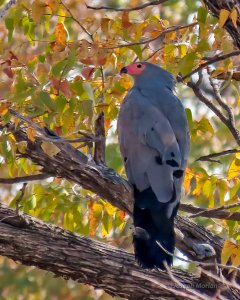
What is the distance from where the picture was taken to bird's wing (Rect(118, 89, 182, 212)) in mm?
4168

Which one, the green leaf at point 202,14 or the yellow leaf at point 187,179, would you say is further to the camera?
the yellow leaf at point 187,179

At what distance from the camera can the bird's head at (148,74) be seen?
491cm

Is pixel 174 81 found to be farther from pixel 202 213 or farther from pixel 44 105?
pixel 44 105

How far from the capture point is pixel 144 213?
4059mm

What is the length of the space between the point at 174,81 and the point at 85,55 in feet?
3.18

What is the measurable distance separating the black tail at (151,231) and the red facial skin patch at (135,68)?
0.97 m

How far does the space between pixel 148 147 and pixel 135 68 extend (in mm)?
727

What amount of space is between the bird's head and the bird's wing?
1.02 feet

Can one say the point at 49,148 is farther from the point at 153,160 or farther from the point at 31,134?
the point at 153,160

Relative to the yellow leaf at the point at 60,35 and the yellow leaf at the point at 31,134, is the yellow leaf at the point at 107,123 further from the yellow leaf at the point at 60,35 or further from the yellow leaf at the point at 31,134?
the yellow leaf at the point at 31,134

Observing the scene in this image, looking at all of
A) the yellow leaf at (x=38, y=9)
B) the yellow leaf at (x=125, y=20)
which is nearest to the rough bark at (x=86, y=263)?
the yellow leaf at (x=38, y=9)

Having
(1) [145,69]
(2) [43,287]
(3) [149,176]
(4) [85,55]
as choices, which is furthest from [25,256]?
(2) [43,287]

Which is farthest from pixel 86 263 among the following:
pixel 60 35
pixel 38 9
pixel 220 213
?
pixel 38 9

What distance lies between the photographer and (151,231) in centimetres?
400
